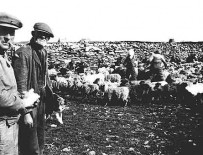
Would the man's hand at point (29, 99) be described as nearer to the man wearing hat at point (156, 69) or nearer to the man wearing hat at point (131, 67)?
the man wearing hat at point (156, 69)

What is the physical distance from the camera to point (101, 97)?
930 cm

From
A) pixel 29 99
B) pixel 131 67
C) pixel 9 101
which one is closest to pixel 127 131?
pixel 29 99

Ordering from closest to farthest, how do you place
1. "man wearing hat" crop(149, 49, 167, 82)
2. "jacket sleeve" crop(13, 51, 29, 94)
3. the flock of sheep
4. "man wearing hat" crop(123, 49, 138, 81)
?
"jacket sleeve" crop(13, 51, 29, 94)
the flock of sheep
"man wearing hat" crop(149, 49, 167, 82)
"man wearing hat" crop(123, 49, 138, 81)

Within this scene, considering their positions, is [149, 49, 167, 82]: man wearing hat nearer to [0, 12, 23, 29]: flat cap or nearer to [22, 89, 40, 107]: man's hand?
[22, 89, 40, 107]: man's hand

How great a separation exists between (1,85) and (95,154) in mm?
2714

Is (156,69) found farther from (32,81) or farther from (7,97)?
(7,97)

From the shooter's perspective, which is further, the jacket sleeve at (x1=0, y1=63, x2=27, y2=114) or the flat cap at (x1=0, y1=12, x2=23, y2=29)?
the flat cap at (x1=0, y1=12, x2=23, y2=29)

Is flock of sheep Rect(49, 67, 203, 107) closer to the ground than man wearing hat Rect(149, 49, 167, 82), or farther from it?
closer to the ground

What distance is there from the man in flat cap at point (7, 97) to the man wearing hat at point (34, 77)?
1.43 feet

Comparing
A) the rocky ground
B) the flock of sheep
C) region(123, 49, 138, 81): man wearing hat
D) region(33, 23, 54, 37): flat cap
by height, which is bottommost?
the rocky ground

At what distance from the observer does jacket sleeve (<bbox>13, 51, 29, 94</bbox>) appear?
303 centimetres

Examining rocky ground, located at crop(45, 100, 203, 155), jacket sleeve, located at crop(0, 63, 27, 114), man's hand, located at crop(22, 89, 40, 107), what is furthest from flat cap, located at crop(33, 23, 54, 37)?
rocky ground, located at crop(45, 100, 203, 155)

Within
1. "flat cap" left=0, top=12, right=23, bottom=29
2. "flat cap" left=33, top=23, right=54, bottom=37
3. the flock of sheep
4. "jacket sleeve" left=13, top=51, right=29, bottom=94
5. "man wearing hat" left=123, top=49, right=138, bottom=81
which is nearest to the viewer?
"flat cap" left=0, top=12, right=23, bottom=29

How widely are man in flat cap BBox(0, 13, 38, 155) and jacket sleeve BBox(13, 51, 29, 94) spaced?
0.49 m
